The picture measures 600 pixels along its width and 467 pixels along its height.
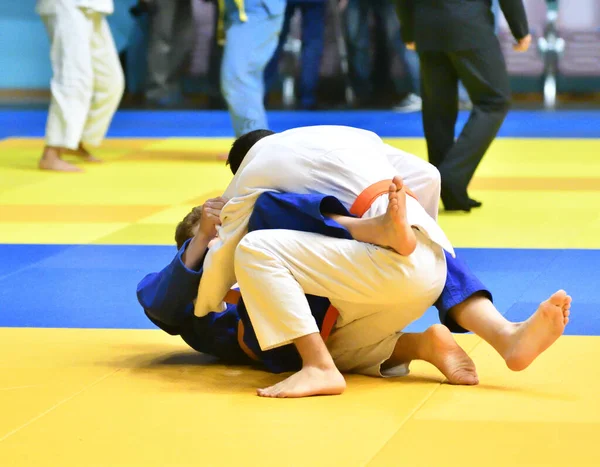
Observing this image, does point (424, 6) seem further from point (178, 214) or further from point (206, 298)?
point (206, 298)

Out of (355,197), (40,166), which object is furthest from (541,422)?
(40,166)

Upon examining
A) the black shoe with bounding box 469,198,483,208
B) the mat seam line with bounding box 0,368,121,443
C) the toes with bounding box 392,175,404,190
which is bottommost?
the black shoe with bounding box 469,198,483,208

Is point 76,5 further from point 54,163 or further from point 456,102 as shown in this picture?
point 456,102

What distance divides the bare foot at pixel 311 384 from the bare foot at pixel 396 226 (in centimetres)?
45

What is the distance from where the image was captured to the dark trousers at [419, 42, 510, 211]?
23.7 feet

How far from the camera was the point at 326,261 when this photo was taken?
3.76m

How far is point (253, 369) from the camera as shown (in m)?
4.18

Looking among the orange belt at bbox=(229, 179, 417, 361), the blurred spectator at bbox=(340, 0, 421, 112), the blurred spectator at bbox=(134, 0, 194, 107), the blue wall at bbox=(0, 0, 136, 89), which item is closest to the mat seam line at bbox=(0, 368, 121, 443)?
Result: the orange belt at bbox=(229, 179, 417, 361)

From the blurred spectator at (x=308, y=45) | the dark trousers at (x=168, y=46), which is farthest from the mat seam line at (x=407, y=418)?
the dark trousers at (x=168, y=46)

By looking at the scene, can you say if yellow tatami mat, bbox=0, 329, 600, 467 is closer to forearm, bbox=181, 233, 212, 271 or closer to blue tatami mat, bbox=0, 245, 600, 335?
forearm, bbox=181, 233, 212, 271

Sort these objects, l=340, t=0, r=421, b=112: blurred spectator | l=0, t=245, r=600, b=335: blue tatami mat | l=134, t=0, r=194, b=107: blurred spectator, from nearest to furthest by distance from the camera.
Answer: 1. l=0, t=245, r=600, b=335: blue tatami mat
2. l=340, t=0, r=421, b=112: blurred spectator
3. l=134, t=0, r=194, b=107: blurred spectator

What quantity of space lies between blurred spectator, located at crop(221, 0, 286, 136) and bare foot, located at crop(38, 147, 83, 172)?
53.6 inches

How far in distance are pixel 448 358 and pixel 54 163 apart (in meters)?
6.15

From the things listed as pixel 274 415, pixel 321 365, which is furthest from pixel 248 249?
pixel 274 415
